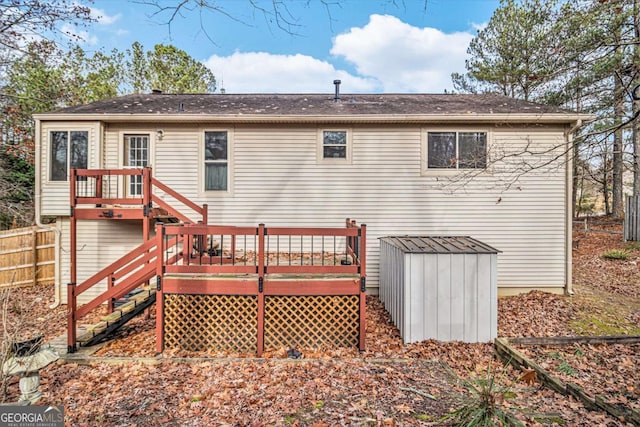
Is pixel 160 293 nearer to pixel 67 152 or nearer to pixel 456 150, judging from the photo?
pixel 67 152

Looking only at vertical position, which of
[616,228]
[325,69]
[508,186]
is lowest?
[616,228]

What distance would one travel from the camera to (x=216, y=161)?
7.76 metres

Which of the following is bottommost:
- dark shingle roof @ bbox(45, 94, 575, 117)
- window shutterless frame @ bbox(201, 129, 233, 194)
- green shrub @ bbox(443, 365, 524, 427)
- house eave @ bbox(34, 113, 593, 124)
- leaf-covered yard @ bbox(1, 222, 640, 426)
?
leaf-covered yard @ bbox(1, 222, 640, 426)

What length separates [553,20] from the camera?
596cm

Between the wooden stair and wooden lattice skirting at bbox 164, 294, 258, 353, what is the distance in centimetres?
122

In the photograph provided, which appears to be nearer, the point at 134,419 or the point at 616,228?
the point at 134,419

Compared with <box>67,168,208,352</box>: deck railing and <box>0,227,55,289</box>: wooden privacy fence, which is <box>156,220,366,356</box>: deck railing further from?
<box>0,227,55,289</box>: wooden privacy fence

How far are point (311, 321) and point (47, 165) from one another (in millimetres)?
7799

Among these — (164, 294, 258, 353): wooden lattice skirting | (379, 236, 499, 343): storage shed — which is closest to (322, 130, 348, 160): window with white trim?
(379, 236, 499, 343): storage shed

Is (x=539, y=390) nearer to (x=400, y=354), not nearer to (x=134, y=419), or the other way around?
(x=400, y=354)

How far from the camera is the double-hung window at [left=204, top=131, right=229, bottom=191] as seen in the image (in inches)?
306

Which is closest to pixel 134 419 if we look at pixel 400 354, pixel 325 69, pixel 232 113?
pixel 400 354

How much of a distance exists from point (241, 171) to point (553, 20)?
7.55 metres

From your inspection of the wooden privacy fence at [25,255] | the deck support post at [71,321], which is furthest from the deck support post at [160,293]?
the wooden privacy fence at [25,255]
